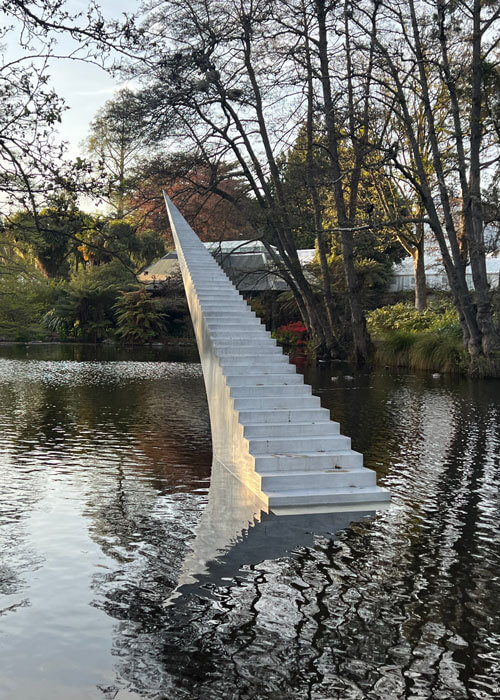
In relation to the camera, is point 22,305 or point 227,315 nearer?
point 227,315

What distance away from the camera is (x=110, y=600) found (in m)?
3.44

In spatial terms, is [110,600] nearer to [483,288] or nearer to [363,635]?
[363,635]

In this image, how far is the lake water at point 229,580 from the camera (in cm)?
273

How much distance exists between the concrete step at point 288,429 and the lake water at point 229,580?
52cm

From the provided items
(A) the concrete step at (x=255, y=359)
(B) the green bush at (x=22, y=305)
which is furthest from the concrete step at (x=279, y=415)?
(B) the green bush at (x=22, y=305)

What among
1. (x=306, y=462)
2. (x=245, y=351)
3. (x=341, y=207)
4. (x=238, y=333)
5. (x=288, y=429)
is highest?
(x=341, y=207)

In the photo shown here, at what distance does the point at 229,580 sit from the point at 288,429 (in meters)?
2.68

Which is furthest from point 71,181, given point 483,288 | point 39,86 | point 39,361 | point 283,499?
point 39,361

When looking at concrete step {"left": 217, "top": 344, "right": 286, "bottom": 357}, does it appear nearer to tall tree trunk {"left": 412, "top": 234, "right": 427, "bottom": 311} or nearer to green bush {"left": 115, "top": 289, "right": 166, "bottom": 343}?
tall tree trunk {"left": 412, "top": 234, "right": 427, "bottom": 311}

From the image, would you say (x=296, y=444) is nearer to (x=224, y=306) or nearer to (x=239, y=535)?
(x=239, y=535)

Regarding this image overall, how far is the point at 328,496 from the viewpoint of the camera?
534 cm

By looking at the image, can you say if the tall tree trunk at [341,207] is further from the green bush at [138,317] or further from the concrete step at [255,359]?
the green bush at [138,317]

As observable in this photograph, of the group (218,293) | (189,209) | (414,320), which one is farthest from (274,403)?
(189,209)

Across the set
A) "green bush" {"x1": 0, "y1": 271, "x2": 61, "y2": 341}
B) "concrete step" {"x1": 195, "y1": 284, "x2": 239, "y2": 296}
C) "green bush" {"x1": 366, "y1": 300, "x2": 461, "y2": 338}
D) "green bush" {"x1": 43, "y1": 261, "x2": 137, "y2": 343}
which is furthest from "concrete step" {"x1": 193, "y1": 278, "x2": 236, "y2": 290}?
"green bush" {"x1": 43, "y1": 261, "x2": 137, "y2": 343}
